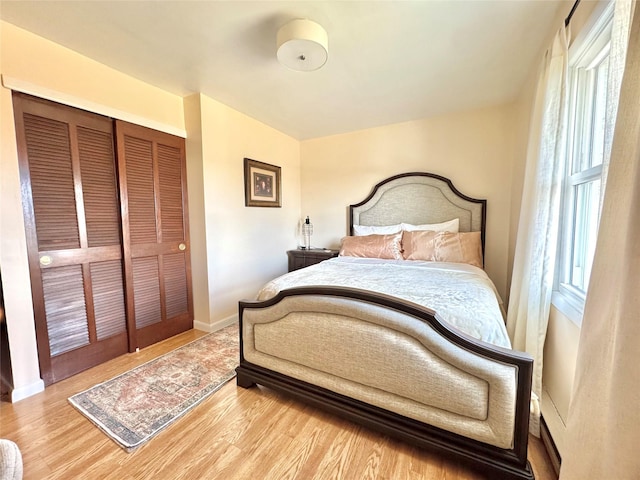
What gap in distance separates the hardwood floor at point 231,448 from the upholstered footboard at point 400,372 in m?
0.12

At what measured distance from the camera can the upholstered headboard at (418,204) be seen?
2969 millimetres

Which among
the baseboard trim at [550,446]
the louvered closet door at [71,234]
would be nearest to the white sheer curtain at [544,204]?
the baseboard trim at [550,446]

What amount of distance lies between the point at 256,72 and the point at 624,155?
2312 millimetres

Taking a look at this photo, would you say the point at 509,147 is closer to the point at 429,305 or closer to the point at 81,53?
the point at 429,305

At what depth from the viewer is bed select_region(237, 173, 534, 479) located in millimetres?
Result: 1109

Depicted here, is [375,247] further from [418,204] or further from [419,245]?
[418,204]

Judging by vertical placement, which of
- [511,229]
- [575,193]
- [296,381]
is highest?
[575,193]

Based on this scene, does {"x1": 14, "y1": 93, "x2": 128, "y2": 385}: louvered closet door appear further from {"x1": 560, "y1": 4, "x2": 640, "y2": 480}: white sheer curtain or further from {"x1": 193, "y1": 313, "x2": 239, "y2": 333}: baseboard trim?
{"x1": 560, "y1": 4, "x2": 640, "y2": 480}: white sheer curtain

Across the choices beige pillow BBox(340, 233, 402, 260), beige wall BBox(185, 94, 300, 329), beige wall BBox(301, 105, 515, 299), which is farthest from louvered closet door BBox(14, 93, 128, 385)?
beige wall BBox(301, 105, 515, 299)

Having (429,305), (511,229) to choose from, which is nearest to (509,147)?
(511,229)

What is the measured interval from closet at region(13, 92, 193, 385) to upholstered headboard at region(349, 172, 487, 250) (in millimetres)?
2264

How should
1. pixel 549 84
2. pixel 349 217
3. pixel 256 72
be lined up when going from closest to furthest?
1. pixel 549 84
2. pixel 256 72
3. pixel 349 217

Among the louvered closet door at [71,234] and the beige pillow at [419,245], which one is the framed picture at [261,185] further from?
the beige pillow at [419,245]

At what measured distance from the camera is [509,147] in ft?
9.14
